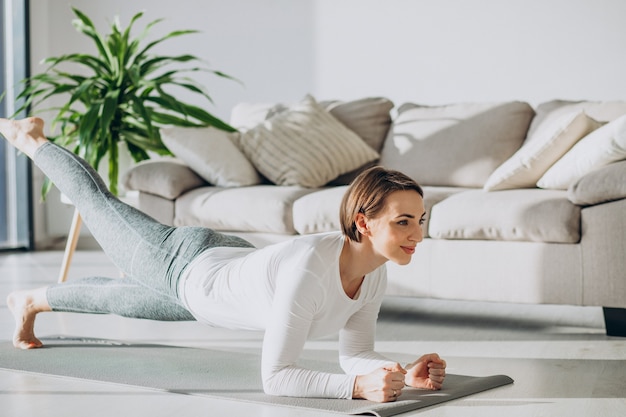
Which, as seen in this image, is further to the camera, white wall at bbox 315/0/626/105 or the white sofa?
white wall at bbox 315/0/626/105

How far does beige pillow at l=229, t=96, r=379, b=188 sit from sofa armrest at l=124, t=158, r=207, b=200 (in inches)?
13.0

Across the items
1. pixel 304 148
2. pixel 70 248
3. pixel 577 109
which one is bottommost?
pixel 70 248

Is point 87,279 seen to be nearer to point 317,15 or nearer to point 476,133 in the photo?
point 476,133

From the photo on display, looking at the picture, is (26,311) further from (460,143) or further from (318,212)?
(460,143)

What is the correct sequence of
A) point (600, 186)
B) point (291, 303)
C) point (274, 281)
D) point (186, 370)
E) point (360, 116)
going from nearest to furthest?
point (291, 303) < point (274, 281) < point (186, 370) < point (600, 186) < point (360, 116)

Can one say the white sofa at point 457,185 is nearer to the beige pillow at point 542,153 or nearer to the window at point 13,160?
the beige pillow at point 542,153

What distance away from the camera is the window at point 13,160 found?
6191 mm

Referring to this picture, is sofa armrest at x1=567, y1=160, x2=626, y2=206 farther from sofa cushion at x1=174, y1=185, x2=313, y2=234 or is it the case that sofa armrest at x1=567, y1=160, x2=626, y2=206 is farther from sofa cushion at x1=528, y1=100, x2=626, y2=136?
sofa cushion at x1=174, y1=185, x2=313, y2=234

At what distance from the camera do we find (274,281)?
2291 millimetres

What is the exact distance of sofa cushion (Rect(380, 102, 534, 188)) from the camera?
4.23 meters

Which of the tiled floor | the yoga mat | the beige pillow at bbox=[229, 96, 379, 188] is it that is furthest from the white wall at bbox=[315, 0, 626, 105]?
the yoga mat

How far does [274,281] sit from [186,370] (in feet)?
1.78

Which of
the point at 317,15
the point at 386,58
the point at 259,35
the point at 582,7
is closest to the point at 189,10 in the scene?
the point at 259,35

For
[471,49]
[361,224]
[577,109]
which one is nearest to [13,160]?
[471,49]
